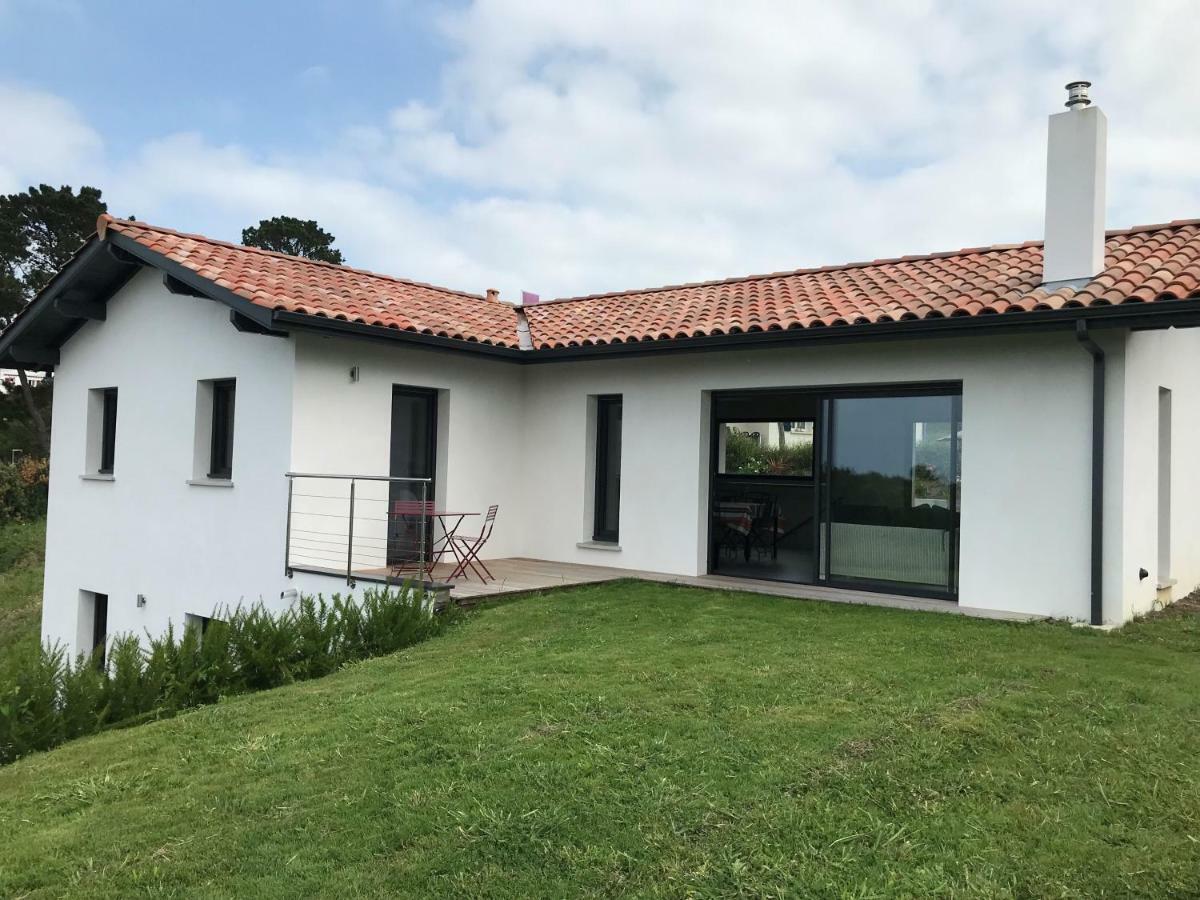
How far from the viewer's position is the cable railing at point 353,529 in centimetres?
1002

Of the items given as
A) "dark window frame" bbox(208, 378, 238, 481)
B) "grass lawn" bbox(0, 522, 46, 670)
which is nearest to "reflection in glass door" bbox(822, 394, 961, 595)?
"dark window frame" bbox(208, 378, 238, 481)

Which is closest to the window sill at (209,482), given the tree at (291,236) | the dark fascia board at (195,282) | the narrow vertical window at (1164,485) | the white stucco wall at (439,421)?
the white stucco wall at (439,421)

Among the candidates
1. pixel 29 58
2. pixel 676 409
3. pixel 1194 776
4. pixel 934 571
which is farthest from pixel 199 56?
pixel 1194 776

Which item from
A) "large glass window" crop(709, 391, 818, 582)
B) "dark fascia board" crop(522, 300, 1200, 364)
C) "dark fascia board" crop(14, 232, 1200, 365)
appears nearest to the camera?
"dark fascia board" crop(522, 300, 1200, 364)

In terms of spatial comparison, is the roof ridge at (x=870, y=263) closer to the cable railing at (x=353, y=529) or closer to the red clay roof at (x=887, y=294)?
the red clay roof at (x=887, y=294)

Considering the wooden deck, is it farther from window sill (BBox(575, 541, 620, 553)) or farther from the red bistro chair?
the red bistro chair

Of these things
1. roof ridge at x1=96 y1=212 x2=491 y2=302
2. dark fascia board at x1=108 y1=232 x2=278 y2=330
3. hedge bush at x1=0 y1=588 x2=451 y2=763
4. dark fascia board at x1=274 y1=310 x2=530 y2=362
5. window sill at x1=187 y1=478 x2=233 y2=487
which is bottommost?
hedge bush at x1=0 y1=588 x2=451 y2=763

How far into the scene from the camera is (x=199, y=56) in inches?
661

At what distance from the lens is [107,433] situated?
13.6m

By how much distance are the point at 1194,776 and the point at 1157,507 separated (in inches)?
262

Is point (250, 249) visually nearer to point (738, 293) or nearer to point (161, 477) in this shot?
point (161, 477)

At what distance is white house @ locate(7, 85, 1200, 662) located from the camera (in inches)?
348

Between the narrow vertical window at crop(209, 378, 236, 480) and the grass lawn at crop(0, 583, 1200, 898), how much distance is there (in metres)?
5.77

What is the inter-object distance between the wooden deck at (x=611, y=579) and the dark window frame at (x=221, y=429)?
127 inches
